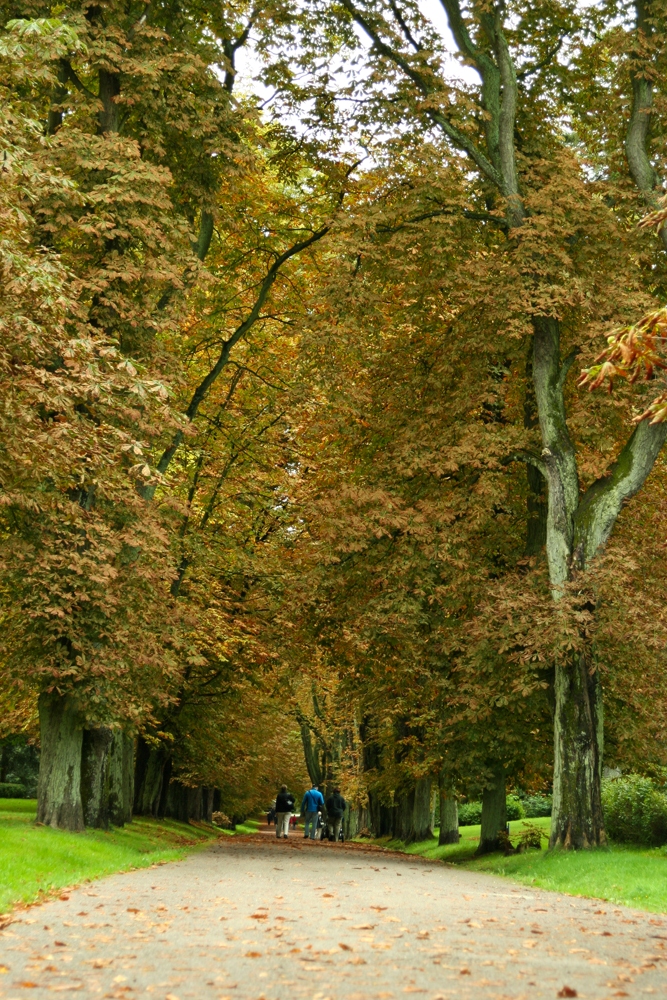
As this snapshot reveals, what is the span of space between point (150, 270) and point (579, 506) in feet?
26.4

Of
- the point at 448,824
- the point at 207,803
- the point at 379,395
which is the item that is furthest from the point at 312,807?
the point at 379,395

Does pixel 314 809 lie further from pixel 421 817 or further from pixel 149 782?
pixel 149 782

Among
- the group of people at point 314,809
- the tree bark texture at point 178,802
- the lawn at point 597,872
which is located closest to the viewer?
the lawn at point 597,872

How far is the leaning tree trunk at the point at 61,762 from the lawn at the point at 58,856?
389 mm

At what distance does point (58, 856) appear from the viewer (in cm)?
1399

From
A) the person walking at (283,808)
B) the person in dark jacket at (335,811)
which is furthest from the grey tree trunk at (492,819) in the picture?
the person walking at (283,808)

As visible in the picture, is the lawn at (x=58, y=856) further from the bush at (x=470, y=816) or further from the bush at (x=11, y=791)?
the bush at (x=11, y=791)

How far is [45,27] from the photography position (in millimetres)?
11133

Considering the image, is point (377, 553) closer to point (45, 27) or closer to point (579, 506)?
point (579, 506)

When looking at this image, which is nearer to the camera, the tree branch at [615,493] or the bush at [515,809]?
the tree branch at [615,493]

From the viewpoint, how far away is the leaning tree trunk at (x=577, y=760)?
690 inches

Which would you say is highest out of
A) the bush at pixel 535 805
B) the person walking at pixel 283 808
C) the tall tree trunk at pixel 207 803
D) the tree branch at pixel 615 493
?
the tree branch at pixel 615 493

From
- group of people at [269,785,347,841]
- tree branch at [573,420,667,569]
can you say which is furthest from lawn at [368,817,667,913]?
group of people at [269,785,347,841]

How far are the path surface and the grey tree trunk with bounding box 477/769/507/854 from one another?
8.94 m
